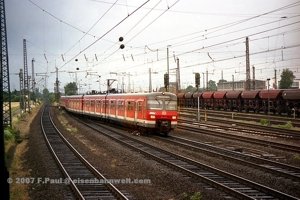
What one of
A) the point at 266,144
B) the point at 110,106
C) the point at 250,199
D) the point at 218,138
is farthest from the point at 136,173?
the point at 110,106

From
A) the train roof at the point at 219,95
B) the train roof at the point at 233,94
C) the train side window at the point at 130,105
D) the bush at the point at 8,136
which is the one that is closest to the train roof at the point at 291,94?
the train roof at the point at 233,94

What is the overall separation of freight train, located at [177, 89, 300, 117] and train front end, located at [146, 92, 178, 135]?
250 inches

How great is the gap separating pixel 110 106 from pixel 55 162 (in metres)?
18.1

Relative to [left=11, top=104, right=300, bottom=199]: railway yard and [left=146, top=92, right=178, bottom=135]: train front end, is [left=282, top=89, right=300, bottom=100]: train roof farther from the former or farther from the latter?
[left=146, top=92, right=178, bottom=135]: train front end

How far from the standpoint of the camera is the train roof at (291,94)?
128 ft

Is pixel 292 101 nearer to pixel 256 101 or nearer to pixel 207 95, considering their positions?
pixel 256 101

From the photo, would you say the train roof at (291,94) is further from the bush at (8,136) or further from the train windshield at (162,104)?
the bush at (8,136)

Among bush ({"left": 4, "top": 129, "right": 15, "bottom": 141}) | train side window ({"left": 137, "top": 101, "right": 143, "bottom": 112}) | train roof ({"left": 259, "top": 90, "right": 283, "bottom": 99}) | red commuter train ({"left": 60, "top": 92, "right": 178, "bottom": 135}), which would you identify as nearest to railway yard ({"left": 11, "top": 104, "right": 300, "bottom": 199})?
bush ({"left": 4, "top": 129, "right": 15, "bottom": 141})

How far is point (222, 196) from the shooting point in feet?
36.9

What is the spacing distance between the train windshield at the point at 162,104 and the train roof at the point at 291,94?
17.2 metres

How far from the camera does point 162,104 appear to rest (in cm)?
2652

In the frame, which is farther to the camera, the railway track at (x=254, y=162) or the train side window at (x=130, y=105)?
the train side window at (x=130, y=105)

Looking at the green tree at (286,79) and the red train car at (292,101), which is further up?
the green tree at (286,79)

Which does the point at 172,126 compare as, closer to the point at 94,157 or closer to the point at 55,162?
the point at 94,157
